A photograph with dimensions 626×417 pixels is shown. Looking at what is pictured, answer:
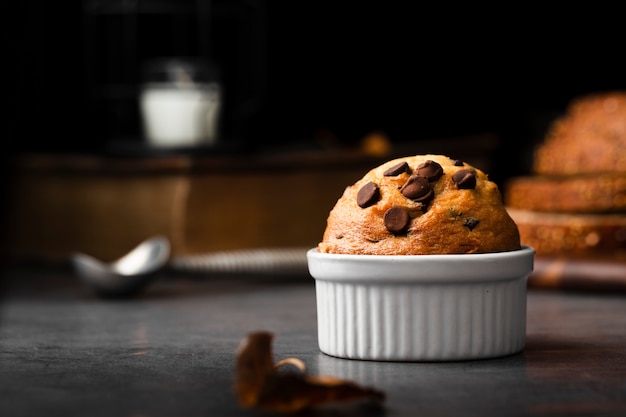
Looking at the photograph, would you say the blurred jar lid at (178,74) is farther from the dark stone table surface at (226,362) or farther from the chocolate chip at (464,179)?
the chocolate chip at (464,179)

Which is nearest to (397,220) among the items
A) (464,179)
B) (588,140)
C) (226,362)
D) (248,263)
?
(464,179)

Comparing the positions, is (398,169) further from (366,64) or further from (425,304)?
(366,64)

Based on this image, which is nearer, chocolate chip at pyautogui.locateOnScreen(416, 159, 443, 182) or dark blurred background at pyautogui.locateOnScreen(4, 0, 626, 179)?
chocolate chip at pyautogui.locateOnScreen(416, 159, 443, 182)

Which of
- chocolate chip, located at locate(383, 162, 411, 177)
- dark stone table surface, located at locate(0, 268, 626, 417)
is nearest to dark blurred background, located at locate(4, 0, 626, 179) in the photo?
dark stone table surface, located at locate(0, 268, 626, 417)

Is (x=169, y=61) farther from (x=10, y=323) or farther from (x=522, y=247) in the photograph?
(x=522, y=247)

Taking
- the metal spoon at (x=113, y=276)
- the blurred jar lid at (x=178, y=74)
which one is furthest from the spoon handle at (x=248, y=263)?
the blurred jar lid at (x=178, y=74)

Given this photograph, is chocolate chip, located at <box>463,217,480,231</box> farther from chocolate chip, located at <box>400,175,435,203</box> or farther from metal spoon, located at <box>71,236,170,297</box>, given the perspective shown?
metal spoon, located at <box>71,236,170,297</box>
